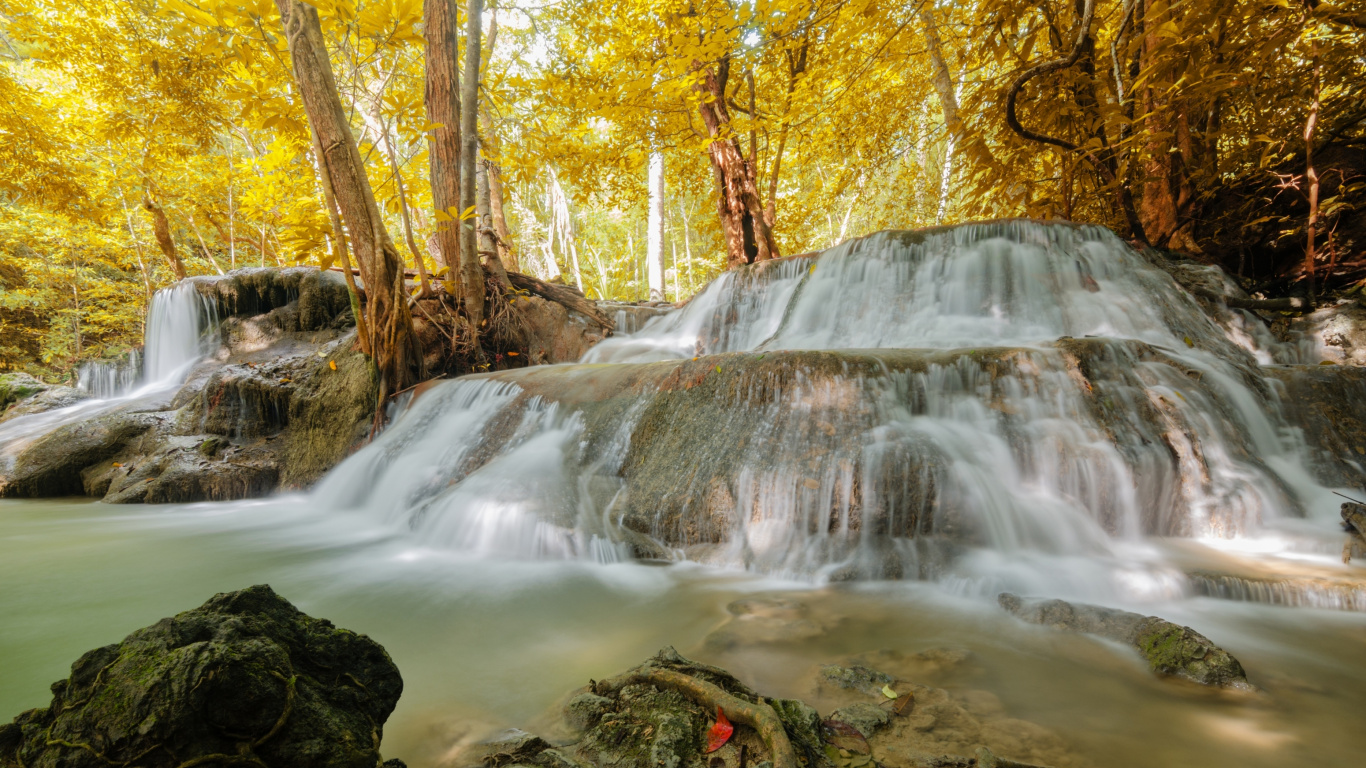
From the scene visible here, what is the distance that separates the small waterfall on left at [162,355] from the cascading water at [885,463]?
5.58 metres

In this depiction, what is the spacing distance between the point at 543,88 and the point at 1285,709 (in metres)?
9.00

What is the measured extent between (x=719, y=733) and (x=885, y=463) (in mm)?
2082

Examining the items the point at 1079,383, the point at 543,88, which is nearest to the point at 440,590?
the point at 1079,383

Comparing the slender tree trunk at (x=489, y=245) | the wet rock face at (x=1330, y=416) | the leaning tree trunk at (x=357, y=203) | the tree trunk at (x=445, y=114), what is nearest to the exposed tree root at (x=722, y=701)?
the wet rock face at (x=1330, y=416)

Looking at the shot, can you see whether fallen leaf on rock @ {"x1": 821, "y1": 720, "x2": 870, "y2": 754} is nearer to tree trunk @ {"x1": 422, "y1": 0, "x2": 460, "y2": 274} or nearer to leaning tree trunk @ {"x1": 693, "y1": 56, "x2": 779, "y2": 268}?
tree trunk @ {"x1": 422, "y1": 0, "x2": 460, "y2": 274}

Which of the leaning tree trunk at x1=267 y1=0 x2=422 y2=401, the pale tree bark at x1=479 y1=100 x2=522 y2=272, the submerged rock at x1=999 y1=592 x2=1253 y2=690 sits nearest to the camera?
the submerged rock at x1=999 y1=592 x2=1253 y2=690

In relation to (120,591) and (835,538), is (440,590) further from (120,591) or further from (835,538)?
(835,538)

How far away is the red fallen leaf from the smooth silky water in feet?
1.47

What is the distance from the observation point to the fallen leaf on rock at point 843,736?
52.6 inches

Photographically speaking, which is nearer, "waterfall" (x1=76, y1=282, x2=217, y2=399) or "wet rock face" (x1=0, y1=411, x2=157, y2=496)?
"wet rock face" (x1=0, y1=411, x2=157, y2=496)

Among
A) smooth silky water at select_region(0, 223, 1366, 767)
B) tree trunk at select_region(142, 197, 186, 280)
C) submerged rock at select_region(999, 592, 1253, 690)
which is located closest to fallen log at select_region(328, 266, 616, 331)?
smooth silky water at select_region(0, 223, 1366, 767)

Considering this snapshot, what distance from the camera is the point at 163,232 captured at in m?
11.4

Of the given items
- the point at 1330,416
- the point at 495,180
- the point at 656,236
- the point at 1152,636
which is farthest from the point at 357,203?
the point at 656,236

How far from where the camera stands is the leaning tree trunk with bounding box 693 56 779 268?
864 cm
